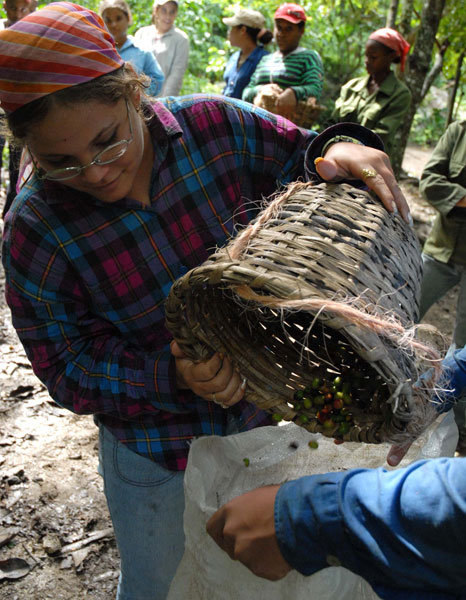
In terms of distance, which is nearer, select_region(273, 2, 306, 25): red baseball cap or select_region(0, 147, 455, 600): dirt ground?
select_region(0, 147, 455, 600): dirt ground

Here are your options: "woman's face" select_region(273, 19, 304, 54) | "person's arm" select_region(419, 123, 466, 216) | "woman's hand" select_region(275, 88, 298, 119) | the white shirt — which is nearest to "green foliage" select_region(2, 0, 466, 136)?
the white shirt

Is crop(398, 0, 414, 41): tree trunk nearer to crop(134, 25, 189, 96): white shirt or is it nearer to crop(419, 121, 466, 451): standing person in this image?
crop(134, 25, 189, 96): white shirt

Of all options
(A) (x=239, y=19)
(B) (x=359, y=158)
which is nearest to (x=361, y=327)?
(B) (x=359, y=158)

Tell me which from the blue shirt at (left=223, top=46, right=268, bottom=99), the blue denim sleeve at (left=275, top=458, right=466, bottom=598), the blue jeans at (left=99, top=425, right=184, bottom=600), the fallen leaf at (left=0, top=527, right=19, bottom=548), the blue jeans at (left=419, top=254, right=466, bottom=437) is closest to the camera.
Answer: the blue denim sleeve at (left=275, top=458, right=466, bottom=598)

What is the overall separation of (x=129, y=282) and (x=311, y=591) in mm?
1070

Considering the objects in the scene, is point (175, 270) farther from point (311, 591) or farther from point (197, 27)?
point (197, 27)

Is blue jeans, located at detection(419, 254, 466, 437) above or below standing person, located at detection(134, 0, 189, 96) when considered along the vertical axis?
below

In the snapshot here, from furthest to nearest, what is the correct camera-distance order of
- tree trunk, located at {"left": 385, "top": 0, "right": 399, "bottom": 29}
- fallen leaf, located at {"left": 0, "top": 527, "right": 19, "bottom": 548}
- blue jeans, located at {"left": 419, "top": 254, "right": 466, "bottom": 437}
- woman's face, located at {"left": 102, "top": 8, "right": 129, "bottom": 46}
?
tree trunk, located at {"left": 385, "top": 0, "right": 399, "bottom": 29} → woman's face, located at {"left": 102, "top": 8, "right": 129, "bottom": 46} → blue jeans, located at {"left": 419, "top": 254, "right": 466, "bottom": 437} → fallen leaf, located at {"left": 0, "top": 527, "right": 19, "bottom": 548}

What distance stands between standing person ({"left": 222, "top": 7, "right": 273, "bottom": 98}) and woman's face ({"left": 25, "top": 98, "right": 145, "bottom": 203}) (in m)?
4.73

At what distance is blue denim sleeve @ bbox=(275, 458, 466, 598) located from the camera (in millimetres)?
957

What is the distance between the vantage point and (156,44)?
6.75 metres

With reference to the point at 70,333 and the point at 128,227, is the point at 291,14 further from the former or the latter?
the point at 70,333

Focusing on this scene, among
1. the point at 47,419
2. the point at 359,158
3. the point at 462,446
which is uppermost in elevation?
the point at 359,158

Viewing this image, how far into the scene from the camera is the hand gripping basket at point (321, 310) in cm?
113
